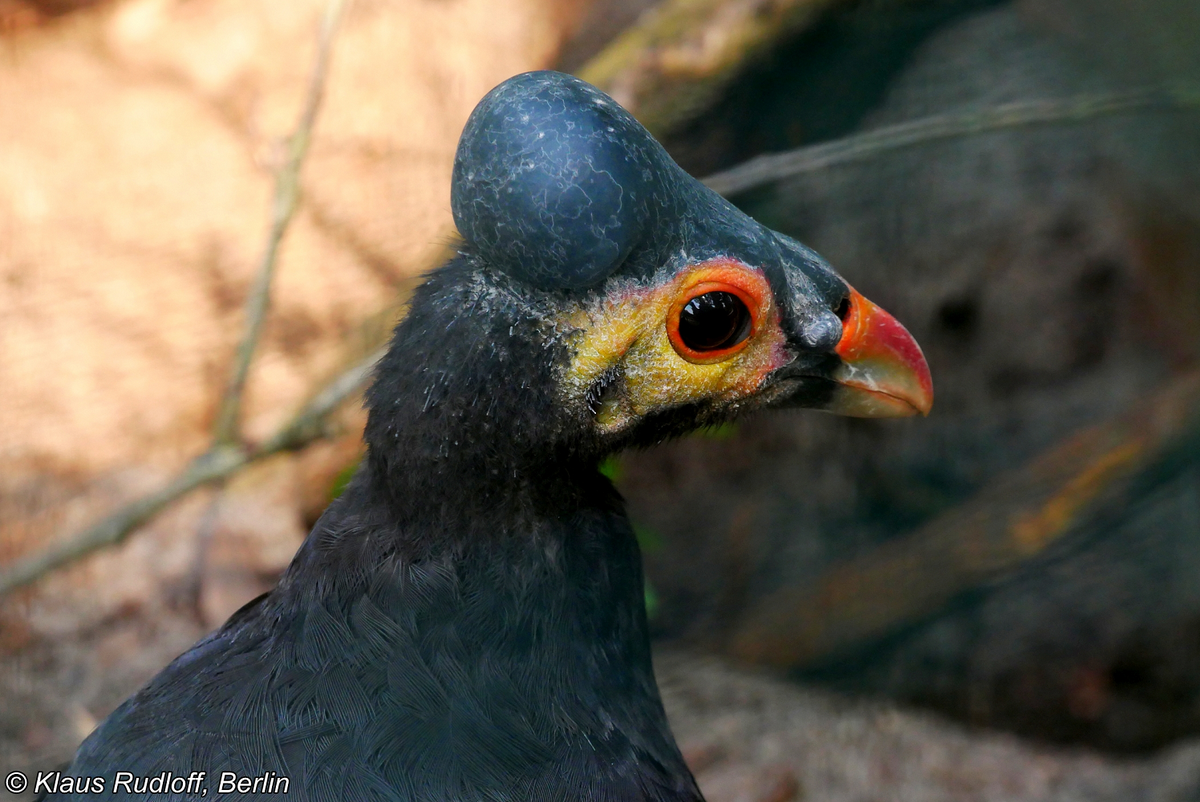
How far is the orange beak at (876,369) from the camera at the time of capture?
7.09 ft

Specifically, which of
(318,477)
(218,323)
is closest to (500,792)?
(318,477)

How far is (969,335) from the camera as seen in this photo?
15.3ft

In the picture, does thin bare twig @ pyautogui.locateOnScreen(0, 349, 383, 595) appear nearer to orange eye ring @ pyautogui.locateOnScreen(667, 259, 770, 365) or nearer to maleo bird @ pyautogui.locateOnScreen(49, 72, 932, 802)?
maleo bird @ pyautogui.locateOnScreen(49, 72, 932, 802)

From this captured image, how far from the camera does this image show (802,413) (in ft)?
11.3

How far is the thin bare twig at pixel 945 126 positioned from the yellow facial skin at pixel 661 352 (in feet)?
4.08

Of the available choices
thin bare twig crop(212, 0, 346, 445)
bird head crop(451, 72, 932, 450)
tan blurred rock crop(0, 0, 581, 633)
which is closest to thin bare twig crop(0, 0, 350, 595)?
thin bare twig crop(212, 0, 346, 445)

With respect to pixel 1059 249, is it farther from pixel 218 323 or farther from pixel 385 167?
pixel 218 323

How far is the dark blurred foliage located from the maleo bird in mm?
1914

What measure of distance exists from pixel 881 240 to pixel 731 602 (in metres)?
1.66

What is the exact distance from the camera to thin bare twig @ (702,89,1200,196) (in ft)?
10.5

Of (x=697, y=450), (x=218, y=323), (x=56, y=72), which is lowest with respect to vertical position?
(x=697, y=450)

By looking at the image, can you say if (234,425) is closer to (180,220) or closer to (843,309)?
(180,220)

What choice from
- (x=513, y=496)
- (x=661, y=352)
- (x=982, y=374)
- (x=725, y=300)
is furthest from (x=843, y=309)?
(x=982, y=374)

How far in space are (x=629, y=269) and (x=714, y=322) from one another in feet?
0.69
